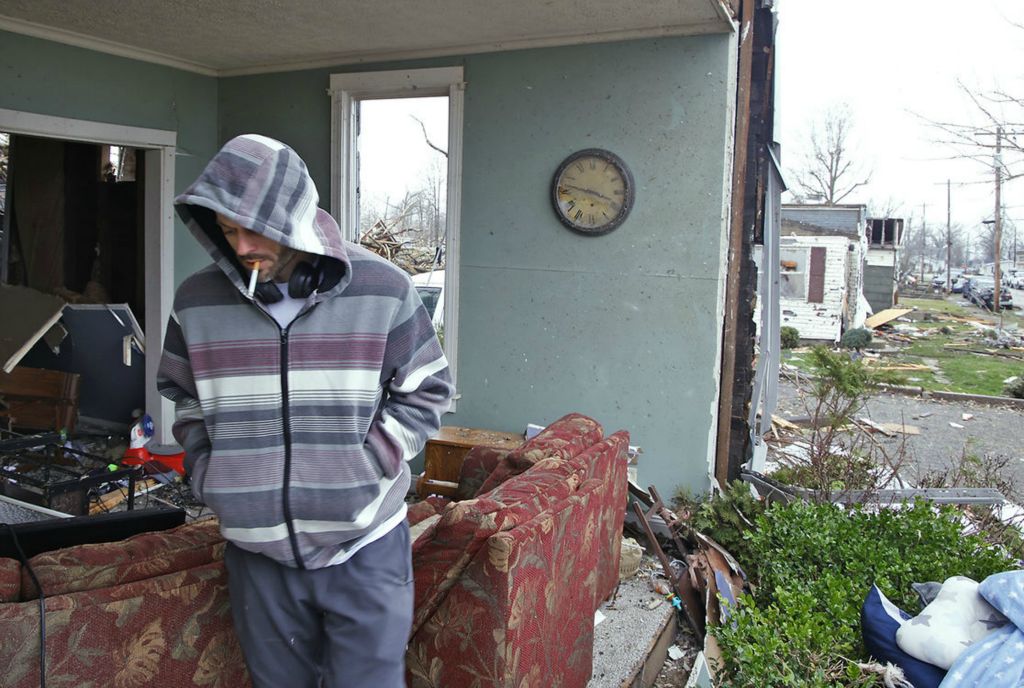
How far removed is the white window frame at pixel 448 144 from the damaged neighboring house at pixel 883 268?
23.8m

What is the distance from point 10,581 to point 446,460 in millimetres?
3402

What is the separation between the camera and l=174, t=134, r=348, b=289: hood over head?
1.71 m

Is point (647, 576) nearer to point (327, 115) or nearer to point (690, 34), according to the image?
point (690, 34)

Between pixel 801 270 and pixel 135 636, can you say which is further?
pixel 801 270

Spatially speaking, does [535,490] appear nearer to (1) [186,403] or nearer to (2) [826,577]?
(1) [186,403]

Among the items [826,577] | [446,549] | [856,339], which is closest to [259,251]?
[446,549]

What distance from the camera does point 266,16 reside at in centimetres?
479

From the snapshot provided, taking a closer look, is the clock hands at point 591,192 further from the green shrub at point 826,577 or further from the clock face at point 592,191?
the green shrub at point 826,577

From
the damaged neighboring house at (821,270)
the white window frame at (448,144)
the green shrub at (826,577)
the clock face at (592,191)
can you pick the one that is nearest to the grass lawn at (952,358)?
the damaged neighboring house at (821,270)

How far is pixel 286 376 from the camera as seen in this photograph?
1801 millimetres

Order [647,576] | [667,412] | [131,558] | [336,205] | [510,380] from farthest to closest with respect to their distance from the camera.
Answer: [336,205] → [510,380] → [667,412] → [647,576] → [131,558]

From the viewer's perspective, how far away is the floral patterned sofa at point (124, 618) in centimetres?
178

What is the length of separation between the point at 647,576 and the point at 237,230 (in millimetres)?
3491

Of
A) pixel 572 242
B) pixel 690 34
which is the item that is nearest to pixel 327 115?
pixel 572 242
